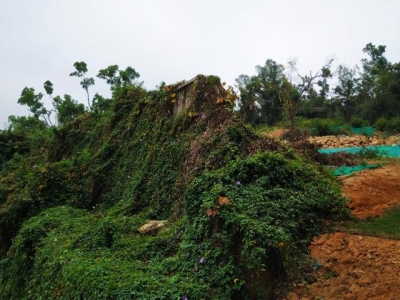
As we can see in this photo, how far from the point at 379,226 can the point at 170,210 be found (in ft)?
10.0

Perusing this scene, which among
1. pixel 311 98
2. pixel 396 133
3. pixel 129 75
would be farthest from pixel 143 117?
pixel 311 98

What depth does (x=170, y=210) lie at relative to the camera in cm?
610

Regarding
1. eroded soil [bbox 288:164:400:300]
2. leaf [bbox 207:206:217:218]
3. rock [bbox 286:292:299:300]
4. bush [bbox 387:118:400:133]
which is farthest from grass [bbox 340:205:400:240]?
bush [bbox 387:118:400:133]

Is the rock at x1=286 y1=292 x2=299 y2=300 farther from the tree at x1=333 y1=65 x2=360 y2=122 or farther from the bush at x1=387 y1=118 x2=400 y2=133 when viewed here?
the tree at x1=333 y1=65 x2=360 y2=122

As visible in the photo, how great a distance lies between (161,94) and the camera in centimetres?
810

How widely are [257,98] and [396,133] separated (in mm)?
14373

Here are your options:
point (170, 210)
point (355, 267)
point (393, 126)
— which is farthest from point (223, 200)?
point (393, 126)

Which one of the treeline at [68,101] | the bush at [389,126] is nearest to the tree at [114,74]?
the treeline at [68,101]

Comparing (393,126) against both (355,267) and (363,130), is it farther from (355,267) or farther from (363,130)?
(355,267)

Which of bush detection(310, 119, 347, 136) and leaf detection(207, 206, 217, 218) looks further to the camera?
bush detection(310, 119, 347, 136)

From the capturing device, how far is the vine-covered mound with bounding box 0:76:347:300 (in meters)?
3.80

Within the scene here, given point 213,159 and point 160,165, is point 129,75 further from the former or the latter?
point 213,159

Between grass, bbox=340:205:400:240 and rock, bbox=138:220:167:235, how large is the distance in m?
2.47

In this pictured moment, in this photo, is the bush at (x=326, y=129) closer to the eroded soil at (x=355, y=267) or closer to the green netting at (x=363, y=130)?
the green netting at (x=363, y=130)
